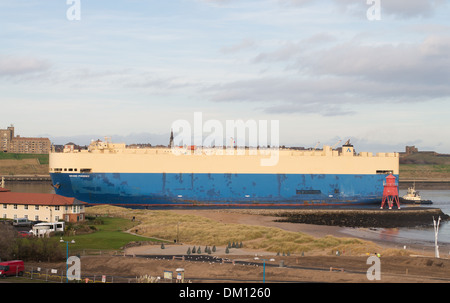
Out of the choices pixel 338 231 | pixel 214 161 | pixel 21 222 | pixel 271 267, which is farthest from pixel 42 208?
pixel 214 161

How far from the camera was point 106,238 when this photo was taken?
47.6 m

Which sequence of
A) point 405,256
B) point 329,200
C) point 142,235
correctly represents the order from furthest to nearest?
point 329,200, point 142,235, point 405,256

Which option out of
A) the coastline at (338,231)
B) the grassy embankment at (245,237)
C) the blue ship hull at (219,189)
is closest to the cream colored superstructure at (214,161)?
the blue ship hull at (219,189)

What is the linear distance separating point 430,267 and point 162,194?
5174 cm

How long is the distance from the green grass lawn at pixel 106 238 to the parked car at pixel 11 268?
325 inches

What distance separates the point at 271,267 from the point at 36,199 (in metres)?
30.1

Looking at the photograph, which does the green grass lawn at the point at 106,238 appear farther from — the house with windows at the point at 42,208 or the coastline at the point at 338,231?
the coastline at the point at 338,231

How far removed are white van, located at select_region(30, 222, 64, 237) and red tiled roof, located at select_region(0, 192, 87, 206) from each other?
5.03 m

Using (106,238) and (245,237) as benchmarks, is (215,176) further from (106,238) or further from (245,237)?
(106,238)

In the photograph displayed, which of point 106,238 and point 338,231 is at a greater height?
point 106,238

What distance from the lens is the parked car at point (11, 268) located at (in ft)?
105
